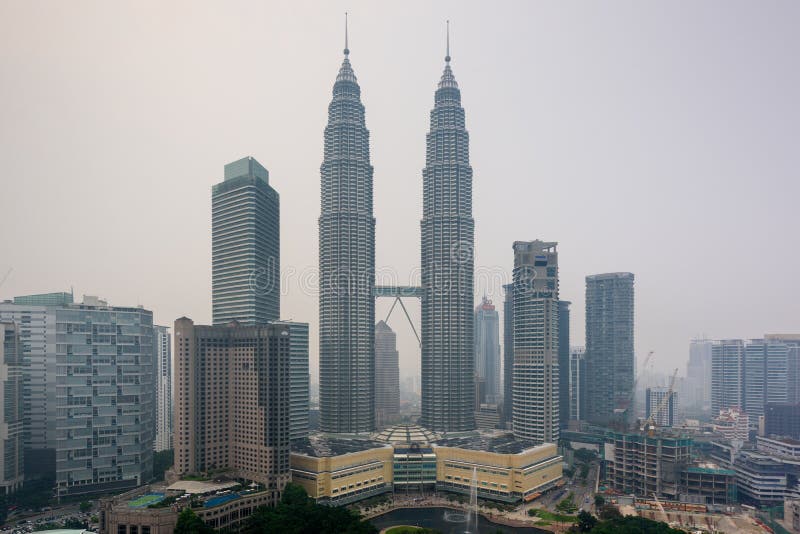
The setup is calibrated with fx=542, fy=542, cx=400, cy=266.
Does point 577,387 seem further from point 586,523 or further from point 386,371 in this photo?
point 586,523

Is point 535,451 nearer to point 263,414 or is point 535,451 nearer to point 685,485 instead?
point 685,485

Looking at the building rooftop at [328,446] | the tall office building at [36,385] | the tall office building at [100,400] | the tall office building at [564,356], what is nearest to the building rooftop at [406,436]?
the building rooftop at [328,446]

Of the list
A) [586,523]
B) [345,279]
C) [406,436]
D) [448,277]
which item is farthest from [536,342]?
[345,279]

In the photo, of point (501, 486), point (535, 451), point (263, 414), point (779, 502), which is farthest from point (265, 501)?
point (779, 502)

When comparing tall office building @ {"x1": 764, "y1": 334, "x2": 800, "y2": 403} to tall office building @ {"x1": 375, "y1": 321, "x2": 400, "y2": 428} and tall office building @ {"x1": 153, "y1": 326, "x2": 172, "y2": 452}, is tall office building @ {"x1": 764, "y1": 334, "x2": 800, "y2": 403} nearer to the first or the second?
tall office building @ {"x1": 375, "y1": 321, "x2": 400, "y2": 428}

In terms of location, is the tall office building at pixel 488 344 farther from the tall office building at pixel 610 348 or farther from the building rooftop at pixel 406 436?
the building rooftop at pixel 406 436
